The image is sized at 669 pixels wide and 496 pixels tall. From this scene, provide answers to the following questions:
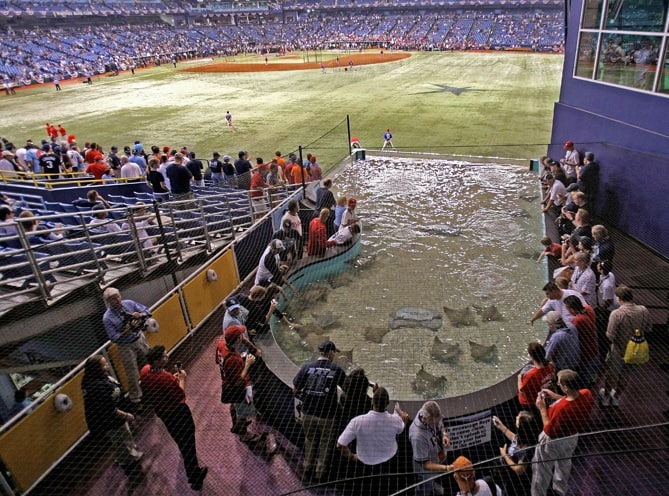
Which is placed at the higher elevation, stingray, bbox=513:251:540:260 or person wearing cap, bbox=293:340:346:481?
person wearing cap, bbox=293:340:346:481

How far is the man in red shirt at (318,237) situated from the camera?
9.01 metres

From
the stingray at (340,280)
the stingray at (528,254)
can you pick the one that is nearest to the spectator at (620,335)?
the stingray at (528,254)

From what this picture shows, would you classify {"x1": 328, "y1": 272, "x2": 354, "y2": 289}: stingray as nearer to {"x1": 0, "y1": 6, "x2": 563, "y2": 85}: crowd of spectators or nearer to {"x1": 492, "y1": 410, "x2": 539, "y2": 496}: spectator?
{"x1": 492, "y1": 410, "x2": 539, "y2": 496}: spectator

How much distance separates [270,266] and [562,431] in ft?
16.8

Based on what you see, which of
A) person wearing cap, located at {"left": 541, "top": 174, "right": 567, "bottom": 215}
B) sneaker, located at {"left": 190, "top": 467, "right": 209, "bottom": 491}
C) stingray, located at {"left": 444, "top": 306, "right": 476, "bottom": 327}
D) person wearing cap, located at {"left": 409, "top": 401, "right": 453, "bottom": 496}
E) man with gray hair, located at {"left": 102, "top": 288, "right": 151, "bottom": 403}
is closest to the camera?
person wearing cap, located at {"left": 409, "top": 401, "right": 453, "bottom": 496}

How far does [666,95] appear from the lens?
30.6ft

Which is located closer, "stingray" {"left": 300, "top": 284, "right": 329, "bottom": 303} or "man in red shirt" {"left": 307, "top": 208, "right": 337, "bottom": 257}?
"stingray" {"left": 300, "top": 284, "right": 329, "bottom": 303}

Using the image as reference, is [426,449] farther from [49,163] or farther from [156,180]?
[49,163]

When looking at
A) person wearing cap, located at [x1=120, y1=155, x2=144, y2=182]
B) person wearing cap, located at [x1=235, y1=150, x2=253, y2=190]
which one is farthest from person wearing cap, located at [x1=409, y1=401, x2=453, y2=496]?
person wearing cap, located at [x1=120, y1=155, x2=144, y2=182]

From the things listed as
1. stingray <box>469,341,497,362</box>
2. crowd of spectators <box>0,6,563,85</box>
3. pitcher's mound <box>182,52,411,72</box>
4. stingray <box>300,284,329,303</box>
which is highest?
crowd of spectators <box>0,6,563,85</box>

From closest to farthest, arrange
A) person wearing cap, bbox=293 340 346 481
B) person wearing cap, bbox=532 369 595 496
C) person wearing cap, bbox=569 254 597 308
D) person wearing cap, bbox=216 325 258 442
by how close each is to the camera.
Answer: person wearing cap, bbox=532 369 595 496 < person wearing cap, bbox=293 340 346 481 < person wearing cap, bbox=216 325 258 442 < person wearing cap, bbox=569 254 597 308

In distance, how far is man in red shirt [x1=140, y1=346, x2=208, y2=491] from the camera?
4809 millimetres

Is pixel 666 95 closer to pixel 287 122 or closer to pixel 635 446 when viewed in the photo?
pixel 635 446

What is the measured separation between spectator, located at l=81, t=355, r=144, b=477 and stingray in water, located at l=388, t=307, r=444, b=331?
4.25 m
